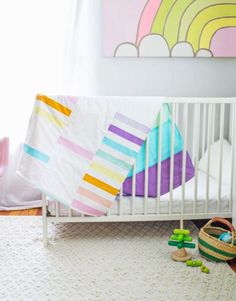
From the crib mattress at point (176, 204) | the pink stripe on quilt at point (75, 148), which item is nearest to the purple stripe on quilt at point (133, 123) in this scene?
the pink stripe on quilt at point (75, 148)

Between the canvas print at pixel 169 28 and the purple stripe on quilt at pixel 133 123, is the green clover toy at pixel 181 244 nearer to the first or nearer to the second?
the purple stripe on quilt at pixel 133 123

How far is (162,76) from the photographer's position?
2.95 meters

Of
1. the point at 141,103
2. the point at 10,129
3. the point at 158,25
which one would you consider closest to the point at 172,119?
the point at 141,103

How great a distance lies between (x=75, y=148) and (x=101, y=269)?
0.60 meters

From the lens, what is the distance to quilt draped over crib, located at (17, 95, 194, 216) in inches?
81.4

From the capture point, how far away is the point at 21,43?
9.31ft

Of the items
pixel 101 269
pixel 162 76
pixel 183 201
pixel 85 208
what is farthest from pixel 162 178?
pixel 162 76

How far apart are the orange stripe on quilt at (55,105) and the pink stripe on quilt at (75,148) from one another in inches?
5.1

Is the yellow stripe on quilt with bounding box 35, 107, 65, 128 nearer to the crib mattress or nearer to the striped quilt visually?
the striped quilt

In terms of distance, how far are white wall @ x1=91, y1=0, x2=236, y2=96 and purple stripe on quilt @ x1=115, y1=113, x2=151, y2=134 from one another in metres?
0.88

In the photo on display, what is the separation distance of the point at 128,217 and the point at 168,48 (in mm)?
1260

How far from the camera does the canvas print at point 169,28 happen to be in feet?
9.22

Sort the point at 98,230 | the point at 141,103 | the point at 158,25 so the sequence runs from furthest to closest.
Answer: the point at 158,25 < the point at 98,230 < the point at 141,103

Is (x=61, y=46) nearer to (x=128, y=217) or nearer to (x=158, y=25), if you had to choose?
(x=158, y=25)
